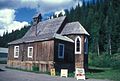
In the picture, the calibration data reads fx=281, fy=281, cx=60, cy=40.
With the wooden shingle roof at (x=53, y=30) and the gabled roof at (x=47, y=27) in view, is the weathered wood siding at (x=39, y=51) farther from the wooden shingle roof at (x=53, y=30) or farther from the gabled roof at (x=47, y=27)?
the gabled roof at (x=47, y=27)

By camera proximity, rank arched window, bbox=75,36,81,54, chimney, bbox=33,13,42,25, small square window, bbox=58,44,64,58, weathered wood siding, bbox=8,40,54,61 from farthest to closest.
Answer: chimney, bbox=33,13,42,25, arched window, bbox=75,36,81,54, small square window, bbox=58,44,64,58, weathered wood siding, bbox=8,40,54,61

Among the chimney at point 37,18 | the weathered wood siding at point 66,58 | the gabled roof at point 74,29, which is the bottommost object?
the weathered wood siding at point 66,58

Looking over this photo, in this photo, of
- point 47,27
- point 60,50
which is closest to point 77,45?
point 60,50

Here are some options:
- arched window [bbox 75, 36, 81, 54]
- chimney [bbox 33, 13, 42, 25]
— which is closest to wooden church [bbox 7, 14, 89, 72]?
arched window [bbox 75, 36, 81, 54]

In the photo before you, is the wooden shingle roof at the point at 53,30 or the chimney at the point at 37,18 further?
the chimney at the point at 37,18

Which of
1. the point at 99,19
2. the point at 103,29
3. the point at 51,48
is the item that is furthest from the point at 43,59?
the point at 99,19

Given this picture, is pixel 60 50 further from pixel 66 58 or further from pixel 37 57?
pixel 37 57

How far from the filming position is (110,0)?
436 ft

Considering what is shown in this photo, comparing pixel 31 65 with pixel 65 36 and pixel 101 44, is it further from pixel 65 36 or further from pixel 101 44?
pixel 101 44

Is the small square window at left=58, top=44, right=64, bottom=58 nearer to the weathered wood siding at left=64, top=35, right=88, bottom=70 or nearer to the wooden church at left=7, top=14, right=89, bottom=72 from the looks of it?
the wooden church at left=7, top=14, right=89, bottom=72

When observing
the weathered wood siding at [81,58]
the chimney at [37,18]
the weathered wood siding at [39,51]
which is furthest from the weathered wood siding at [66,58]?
the chimney at [37,18]

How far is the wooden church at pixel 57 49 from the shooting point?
38.4 metres

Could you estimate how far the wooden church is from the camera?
3838 cm

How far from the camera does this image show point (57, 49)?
126ft
